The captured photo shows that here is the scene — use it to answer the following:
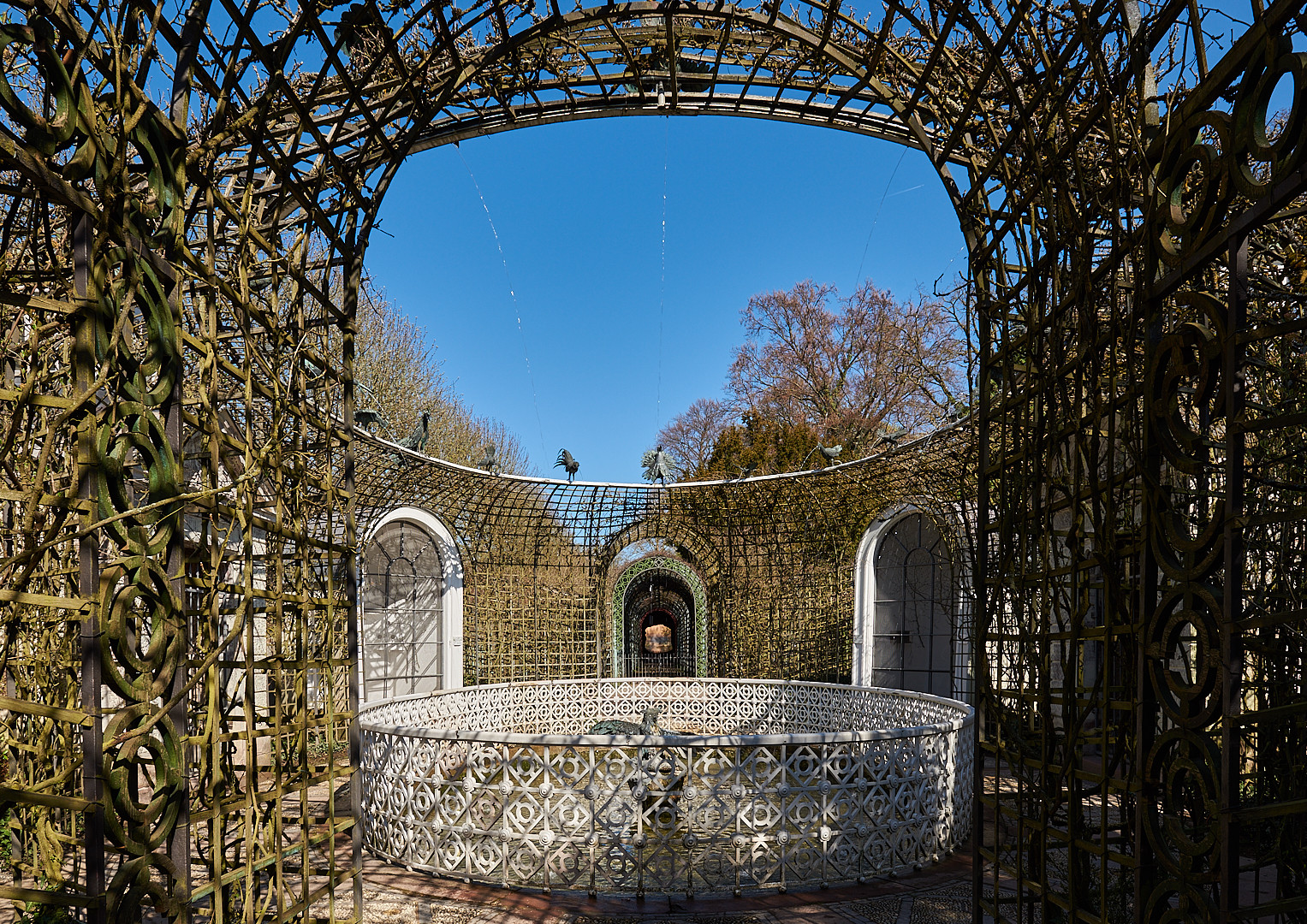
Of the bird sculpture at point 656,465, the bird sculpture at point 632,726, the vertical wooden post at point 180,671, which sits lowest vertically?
the bird sculpture at point 632,726

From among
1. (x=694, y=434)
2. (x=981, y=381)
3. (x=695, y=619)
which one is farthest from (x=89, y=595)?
(x=694, y=434)

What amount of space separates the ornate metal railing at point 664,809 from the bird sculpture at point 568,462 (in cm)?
660

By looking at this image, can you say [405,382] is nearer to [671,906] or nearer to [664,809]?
[664,809]

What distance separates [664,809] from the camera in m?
6.04

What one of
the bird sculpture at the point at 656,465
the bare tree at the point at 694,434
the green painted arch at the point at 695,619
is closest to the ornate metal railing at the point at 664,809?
the bird sculpture at the point at 656,465

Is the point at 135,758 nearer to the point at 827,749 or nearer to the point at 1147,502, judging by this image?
the point at 1147,502

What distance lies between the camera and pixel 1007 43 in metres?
2.79

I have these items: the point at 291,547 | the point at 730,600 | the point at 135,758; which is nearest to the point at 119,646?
the point at 135,758

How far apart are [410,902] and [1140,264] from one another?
18.5 ft

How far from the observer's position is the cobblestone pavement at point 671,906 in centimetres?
532

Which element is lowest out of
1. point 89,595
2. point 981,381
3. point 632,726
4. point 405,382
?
point 632,726

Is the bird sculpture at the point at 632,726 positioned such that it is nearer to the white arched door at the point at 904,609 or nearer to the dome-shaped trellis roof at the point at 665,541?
the dome-shaped trellis roof at the point at 665,541

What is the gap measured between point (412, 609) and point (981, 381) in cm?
1105

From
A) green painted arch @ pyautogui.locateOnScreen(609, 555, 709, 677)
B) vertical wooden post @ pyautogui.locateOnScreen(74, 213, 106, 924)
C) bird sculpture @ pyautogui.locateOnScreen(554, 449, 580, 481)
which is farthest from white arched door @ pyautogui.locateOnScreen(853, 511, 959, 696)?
vertical wooden post @ pyautogui.locateOnScreen(74, 213, 106, 924)
